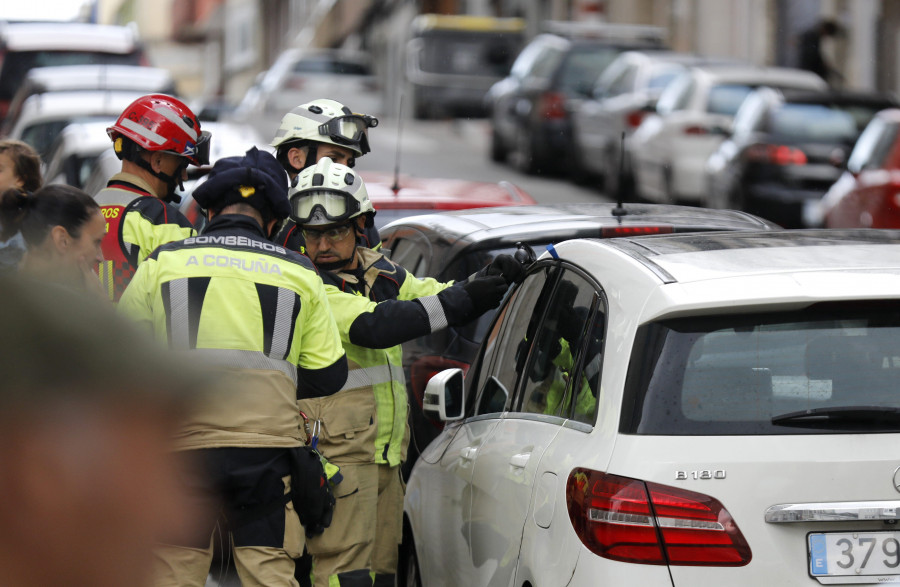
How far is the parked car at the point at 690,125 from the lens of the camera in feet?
59.2

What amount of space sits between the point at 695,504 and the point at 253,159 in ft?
6.99

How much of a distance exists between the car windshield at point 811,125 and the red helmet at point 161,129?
11.2 m

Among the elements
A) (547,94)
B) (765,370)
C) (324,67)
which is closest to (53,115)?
(547,94)

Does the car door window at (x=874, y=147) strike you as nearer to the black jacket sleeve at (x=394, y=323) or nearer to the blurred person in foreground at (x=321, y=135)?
the blurred person in foreground at (x=321, y=135)

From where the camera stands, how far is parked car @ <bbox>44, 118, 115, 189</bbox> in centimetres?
1045

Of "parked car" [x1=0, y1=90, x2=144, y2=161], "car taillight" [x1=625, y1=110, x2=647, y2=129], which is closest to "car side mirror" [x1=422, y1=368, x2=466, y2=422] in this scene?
"parked car" [x1=0, y1=90, x2=144, y2=161]

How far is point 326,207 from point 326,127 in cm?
125

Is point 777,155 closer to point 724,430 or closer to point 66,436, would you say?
point 724,430

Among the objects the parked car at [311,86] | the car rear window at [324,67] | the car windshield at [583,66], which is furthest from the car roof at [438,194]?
the car rear window at [324,67]

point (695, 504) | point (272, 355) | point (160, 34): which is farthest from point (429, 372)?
point (160, 34)

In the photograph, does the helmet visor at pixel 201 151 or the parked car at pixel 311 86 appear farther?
the parked car at pixel 311 86

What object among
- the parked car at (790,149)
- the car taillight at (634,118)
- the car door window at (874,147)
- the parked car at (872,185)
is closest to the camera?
the parked car at (872,185)

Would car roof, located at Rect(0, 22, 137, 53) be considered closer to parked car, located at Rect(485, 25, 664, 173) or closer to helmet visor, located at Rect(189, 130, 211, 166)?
parked car, located at Rect(485, 25, 664, 173)

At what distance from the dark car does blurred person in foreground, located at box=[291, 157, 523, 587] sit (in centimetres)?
76
